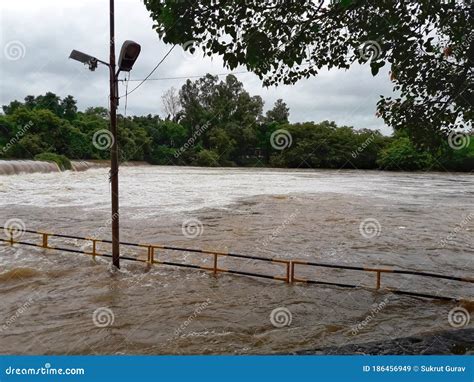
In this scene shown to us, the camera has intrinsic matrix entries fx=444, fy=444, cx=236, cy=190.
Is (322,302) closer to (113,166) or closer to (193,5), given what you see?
(113,166)

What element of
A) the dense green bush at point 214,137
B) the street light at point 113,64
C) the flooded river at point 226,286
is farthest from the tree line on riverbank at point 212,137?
the street light at point 113,64

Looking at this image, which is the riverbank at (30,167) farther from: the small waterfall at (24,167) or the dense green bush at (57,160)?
the dense green bush at (57,160)

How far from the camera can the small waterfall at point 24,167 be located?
125 feet

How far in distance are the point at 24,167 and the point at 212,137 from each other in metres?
41.4

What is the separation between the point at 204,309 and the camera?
862 centimetres

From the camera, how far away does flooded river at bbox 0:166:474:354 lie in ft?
23.6

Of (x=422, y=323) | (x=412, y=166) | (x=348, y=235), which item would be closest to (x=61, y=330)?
(x=422, y=323)

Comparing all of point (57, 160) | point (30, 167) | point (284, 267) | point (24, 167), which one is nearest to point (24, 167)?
point (24, 167)

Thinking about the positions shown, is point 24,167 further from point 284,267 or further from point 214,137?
point 214,137

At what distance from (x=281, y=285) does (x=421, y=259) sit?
5.46 meters

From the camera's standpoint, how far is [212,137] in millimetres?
78312

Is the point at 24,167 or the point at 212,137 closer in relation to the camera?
the point at 24,167

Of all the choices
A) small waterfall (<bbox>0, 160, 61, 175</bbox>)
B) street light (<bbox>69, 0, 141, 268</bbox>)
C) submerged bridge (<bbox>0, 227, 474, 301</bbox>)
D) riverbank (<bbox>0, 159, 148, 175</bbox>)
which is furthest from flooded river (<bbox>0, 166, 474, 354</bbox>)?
riverbank (<bbox>0, 159, 148, 175</bbox>)

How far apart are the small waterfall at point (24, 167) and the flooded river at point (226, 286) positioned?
1850 centimetres
